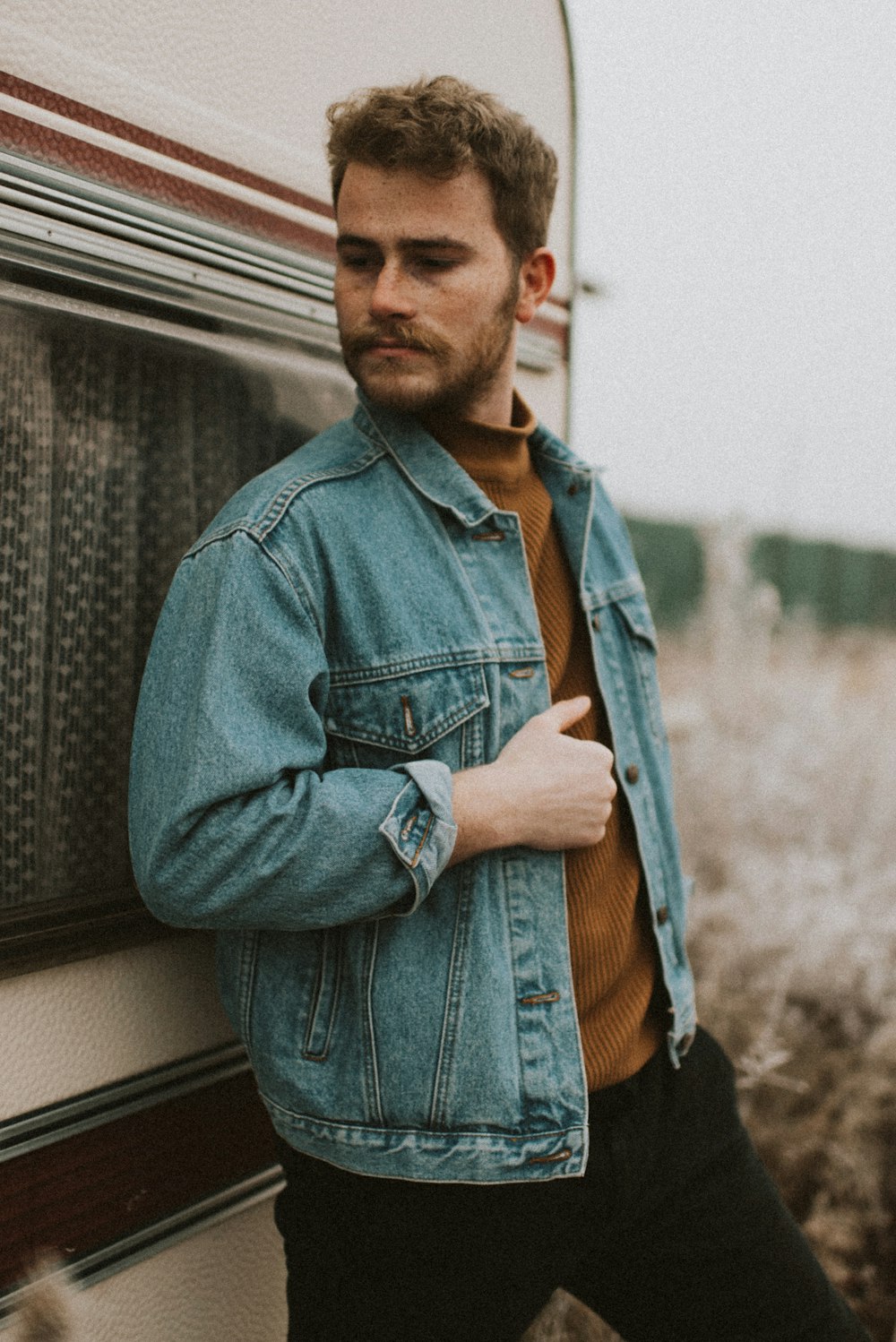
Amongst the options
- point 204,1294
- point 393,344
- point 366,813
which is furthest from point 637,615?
point 204,1294

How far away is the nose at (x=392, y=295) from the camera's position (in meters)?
1.42

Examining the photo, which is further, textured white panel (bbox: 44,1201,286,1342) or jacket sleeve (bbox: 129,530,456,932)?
textured white panel (bbox: 44,1201,286,1342)

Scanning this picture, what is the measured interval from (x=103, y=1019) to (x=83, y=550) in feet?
2.16

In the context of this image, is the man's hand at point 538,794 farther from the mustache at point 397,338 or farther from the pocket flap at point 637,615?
the mustache at point 397,338

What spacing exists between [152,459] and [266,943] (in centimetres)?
71

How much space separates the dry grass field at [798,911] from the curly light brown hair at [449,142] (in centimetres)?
197

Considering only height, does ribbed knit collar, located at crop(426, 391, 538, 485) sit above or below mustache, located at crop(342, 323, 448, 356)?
below

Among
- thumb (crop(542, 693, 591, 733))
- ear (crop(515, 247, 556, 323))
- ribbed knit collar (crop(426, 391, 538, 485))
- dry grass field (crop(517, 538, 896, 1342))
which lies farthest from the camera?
dry grass field (crop(517, 538, 896, 1342))

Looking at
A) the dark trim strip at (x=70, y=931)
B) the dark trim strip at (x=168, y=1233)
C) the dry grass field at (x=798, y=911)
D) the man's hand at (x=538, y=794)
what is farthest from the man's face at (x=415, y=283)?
the dry grass field at (x=798, y=911)

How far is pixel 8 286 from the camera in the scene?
1.30m

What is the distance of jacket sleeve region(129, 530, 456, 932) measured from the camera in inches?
45.9

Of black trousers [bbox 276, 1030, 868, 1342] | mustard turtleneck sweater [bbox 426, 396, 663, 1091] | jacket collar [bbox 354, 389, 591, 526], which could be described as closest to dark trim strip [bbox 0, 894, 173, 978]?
black trousers [bbox 276, 1030, 868, 1342]

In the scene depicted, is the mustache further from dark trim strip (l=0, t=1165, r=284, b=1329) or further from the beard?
dark trim strip (l=0, t=1165, r=284, b=1329)

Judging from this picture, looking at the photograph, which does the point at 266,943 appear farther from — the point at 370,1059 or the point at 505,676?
the point at 505,676
